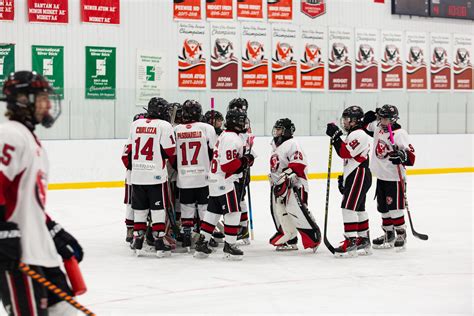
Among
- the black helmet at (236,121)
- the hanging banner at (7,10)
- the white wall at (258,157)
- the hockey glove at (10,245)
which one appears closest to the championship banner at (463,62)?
the white wall at (258,157)

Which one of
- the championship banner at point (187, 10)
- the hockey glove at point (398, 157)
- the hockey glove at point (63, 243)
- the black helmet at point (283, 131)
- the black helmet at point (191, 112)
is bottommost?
the hockey glove at point (63, 243)

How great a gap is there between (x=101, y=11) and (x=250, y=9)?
119 inches

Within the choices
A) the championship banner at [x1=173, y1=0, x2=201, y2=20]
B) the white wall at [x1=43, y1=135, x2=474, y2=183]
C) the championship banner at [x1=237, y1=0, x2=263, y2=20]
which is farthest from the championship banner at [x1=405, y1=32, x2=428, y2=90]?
the championship banner at [x1=173, y1=0, x2=201, y2=20]

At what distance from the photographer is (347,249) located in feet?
21.6

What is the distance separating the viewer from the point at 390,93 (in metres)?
17.9

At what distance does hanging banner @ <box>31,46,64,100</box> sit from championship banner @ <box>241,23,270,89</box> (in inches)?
143

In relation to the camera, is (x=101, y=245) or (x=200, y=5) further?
(x=200, y=5)

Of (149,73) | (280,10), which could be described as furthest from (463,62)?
(149,73)

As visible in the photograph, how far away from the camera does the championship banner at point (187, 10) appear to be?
15203 mm

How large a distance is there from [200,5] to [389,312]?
37.7 feet

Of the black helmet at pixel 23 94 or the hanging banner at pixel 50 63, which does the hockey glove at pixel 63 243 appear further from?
the hanging banner at pixel 50 63

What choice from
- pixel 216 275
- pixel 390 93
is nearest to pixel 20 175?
pixel 216 275

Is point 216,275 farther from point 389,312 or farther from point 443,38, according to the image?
point 443,38

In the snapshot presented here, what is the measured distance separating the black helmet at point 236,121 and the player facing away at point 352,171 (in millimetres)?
670
